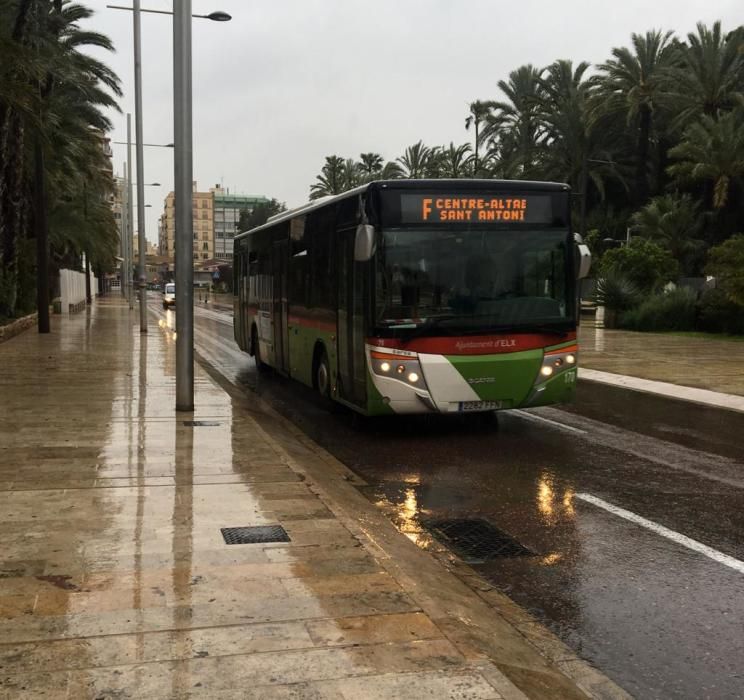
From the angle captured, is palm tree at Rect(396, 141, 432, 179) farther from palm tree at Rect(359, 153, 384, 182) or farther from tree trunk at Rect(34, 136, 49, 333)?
tree trunk at Rect(34, 136, 49, 333)

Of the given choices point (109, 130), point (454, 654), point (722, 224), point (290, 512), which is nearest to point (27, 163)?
point (109, 130)

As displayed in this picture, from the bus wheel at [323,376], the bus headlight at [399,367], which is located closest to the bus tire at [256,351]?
the bus wheel at [323,376]

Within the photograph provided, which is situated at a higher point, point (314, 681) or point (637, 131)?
point (637, 131)

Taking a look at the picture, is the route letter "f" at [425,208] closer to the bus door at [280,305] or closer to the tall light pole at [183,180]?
the tall light pole at [183,180]

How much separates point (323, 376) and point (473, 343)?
10.0 feet

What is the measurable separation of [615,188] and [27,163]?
40.7 metres

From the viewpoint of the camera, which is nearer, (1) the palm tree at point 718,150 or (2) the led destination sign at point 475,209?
(2) the led destination sign at point 475,209

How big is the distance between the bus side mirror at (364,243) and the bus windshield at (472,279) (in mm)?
418

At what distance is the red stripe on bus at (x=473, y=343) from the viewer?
10.1m

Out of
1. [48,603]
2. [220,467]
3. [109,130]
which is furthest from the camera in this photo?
[109,130]

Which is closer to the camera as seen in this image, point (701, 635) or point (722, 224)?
point (701, 635)

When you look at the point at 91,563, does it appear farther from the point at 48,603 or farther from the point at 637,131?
the point at 637,131

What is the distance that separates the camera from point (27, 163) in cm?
3266

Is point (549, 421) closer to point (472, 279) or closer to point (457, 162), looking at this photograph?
point (472, 279)
